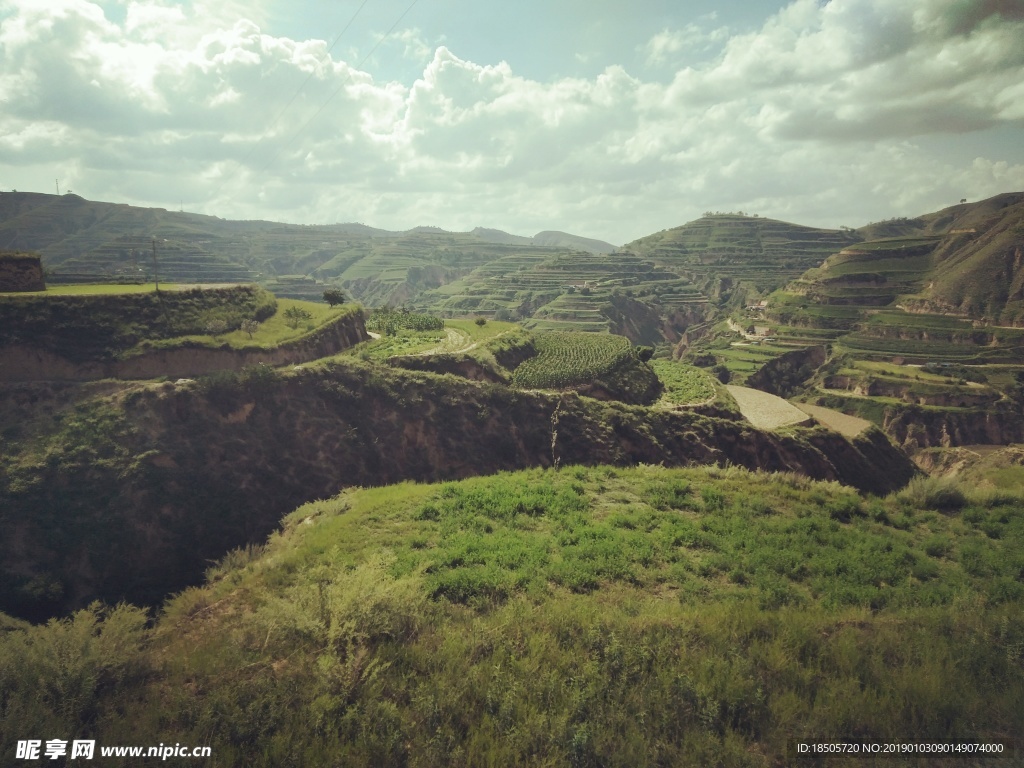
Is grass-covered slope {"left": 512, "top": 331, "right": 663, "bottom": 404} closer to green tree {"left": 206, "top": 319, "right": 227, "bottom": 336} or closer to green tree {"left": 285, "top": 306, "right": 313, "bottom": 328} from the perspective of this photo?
green tree {"left": 285, "top": 306, "right": 313, "bottom": 328}

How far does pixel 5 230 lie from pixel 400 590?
7910 inches

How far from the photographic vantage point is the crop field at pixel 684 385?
47.7 meters

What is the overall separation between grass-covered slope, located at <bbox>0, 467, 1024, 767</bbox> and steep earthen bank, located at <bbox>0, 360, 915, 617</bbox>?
1733cm

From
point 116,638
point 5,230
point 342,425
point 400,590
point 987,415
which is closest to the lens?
point 116,638

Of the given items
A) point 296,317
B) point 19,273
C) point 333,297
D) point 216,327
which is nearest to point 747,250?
point 333,297

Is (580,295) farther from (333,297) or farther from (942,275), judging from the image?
(333,297)

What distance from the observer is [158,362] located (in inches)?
1409

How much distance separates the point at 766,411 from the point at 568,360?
20676mm

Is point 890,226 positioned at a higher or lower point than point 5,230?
higher

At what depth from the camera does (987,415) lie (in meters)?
60.8

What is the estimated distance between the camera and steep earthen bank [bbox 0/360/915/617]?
26156 millimetres

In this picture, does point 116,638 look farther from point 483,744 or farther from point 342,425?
point 342,425

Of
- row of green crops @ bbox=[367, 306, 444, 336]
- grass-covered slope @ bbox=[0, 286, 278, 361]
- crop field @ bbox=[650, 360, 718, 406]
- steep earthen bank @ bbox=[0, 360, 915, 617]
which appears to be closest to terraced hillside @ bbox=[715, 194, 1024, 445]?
crop field @ bbox=[650, 360, 718, 406]

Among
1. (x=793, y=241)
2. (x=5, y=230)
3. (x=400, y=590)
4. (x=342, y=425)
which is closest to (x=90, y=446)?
(x=342, y=425)
